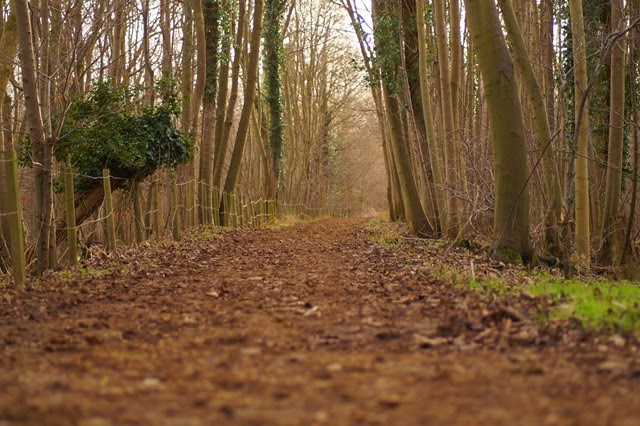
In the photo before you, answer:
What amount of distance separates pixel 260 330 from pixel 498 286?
286cm

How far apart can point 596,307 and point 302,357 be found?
7.96 ft

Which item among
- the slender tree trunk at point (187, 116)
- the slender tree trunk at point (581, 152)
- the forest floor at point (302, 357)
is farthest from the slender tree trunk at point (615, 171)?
the slender tree trunk at point (187, 116)

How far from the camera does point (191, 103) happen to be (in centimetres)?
1894

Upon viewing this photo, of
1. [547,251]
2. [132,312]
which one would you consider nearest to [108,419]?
[132,312]

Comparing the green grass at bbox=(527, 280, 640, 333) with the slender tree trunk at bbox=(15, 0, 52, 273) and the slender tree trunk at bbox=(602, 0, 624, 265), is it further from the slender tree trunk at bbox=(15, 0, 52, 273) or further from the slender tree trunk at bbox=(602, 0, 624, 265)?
the slender tree trunk at bbox=(602, 0, 624, 265)

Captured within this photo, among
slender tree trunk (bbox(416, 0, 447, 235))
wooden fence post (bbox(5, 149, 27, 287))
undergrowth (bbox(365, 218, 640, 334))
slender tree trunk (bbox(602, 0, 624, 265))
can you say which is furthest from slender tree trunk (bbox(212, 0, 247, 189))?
wooden fence post (bbox(5, 149, 27, 287))

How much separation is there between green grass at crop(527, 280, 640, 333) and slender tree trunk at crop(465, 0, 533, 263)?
3546 millimetres

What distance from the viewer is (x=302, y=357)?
13.8 ft

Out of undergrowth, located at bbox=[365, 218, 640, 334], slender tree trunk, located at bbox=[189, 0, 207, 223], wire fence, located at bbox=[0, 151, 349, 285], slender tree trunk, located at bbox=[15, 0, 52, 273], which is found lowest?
undergrowth, located at bbox=[365, 218, 640, 334]

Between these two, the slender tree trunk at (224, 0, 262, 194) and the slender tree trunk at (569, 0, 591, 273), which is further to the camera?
the slender tree trunk at (224, 0, 262, 194)

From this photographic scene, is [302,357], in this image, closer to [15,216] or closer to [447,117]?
[15,216]

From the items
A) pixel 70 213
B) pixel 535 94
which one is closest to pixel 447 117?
pixel 535 94

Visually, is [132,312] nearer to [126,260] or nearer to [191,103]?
[126,260]

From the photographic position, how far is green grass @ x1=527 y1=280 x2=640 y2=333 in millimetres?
4730
